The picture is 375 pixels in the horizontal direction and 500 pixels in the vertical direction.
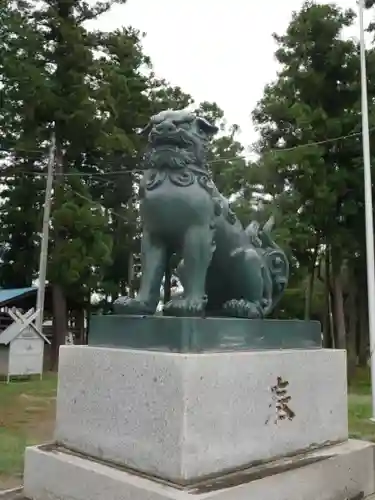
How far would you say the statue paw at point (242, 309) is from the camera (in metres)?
2.78

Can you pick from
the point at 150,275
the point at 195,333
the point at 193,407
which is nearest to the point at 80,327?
the point at 150,275

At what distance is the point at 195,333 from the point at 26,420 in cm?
448

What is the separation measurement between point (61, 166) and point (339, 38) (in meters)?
6.86

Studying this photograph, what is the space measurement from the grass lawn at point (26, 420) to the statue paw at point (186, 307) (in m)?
1.58

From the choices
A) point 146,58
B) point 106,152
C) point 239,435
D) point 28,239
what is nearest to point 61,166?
point 106,152

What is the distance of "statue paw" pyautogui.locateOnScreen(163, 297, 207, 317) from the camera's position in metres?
2.55

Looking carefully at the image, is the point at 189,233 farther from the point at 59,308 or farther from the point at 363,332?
the point at 363,332

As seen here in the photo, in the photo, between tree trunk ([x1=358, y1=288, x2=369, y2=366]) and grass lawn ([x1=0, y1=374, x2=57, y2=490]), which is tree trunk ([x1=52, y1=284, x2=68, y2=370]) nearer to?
grass lawn ([x1=0, y1=374, x2=57, y2=490])

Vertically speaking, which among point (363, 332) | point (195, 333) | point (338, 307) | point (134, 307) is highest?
point (338, 307)

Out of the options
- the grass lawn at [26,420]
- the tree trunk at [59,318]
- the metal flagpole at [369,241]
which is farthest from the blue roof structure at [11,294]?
the metal flagpole at [369,241]

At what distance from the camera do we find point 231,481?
221 centimetres

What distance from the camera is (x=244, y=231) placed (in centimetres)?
306

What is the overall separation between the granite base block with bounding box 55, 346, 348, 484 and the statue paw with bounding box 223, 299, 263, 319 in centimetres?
25

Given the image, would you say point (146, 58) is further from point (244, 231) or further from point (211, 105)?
point (244, 231)
